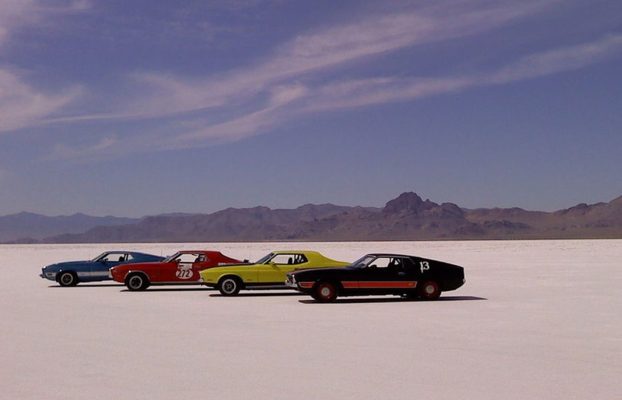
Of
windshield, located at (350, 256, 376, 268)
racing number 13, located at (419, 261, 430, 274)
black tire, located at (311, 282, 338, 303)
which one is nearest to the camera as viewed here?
black tire, located at (311, 282, 338, 303)

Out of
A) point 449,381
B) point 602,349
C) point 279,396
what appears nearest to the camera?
point 279,396

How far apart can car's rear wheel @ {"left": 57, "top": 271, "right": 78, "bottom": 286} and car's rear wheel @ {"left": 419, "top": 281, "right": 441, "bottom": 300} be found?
1295 centimetres

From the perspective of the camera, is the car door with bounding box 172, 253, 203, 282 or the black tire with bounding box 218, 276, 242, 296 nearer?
the black tire with bounding box 218, 276, 242, 296

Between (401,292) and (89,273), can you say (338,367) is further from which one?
(89,273)

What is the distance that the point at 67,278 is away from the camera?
90.9ft

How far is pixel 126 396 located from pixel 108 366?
2039mm

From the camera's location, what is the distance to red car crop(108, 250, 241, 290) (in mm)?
24812

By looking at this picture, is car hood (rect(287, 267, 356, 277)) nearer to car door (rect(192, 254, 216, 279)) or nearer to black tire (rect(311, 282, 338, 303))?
black tire (rect(311, 282, 338, 303))

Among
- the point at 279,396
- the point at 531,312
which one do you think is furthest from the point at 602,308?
the point at 279,396

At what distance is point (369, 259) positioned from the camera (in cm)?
2106

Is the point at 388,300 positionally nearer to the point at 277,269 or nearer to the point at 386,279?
the point at 386,279

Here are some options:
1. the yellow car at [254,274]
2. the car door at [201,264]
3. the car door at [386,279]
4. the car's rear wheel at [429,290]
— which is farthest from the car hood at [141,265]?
the car's rear wheel at [429,290]

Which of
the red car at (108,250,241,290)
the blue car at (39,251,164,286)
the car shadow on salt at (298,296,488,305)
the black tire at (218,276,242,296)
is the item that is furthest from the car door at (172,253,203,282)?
the car shadow on salt at (298,296,488,305)

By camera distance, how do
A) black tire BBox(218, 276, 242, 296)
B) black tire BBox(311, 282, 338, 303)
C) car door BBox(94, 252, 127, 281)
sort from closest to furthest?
1. black tire BBox(311, 282, 338, 303)
2. black tire BBox(218, 276, 242, 296)
3. car door BBox(94, 252, 127, 281)
